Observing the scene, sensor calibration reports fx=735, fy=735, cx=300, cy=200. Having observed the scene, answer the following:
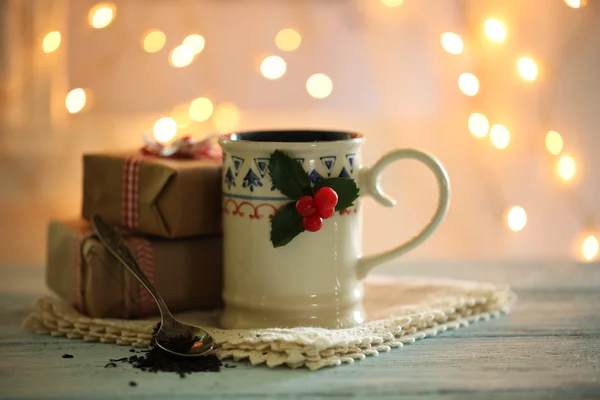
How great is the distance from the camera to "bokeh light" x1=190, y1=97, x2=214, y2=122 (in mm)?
1328

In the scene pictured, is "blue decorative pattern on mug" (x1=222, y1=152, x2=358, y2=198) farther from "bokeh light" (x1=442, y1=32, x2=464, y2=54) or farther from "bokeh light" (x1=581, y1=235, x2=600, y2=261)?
"bokeh light" (x1=581, y1=235, x2=600, y2=261)

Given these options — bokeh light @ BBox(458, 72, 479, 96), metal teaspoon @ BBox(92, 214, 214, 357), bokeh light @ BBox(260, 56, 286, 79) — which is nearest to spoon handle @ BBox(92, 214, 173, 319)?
metal teaspoon @ BBox(92, 214, 214, 357)

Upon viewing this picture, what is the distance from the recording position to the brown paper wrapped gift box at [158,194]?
682 mm

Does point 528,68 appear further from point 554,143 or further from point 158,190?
point 158,190

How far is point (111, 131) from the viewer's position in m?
1.33

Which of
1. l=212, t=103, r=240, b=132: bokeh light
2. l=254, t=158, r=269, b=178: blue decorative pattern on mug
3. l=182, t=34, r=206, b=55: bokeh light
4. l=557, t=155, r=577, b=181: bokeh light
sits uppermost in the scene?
l=182, t=34, r=206, b=55: bokeh light

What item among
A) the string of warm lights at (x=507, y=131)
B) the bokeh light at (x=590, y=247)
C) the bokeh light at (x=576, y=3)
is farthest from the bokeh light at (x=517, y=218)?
the bokeh light at (x=576, y=3)

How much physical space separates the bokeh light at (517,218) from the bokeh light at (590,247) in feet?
0.36

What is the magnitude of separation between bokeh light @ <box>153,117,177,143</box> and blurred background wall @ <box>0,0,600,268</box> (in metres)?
0.03

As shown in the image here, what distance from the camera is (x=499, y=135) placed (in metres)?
1.28

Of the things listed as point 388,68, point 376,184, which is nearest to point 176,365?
point 376,184

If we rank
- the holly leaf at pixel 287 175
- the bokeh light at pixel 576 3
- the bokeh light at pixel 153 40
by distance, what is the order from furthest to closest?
the bokeh light at pixel 153 40 < the bokeh light at pixel 576 3 < the holly leaf at pixel 287 175

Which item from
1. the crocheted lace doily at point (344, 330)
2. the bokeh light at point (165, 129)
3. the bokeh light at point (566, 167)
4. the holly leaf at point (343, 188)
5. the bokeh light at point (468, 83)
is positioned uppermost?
the bokeh light at point (468, 83)

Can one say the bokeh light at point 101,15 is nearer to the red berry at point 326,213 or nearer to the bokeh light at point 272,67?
the bokeh light at point 272,67
